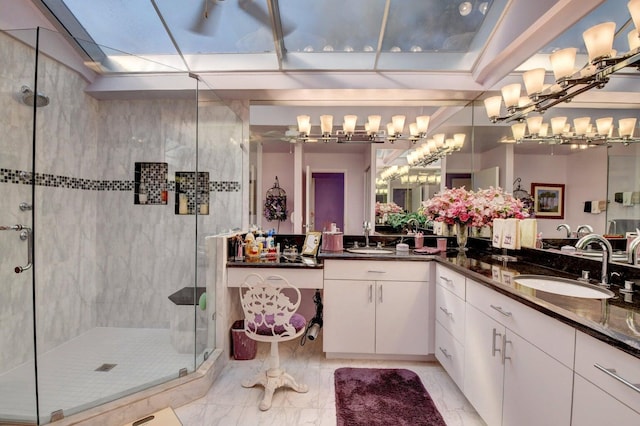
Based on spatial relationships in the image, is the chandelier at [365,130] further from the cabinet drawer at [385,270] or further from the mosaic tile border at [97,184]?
the cabinet drawer at [385,270]

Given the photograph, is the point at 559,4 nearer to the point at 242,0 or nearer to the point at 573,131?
the point at 573,131

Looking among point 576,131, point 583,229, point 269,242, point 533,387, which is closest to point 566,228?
point 583,229

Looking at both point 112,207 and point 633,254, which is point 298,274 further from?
point 112,207

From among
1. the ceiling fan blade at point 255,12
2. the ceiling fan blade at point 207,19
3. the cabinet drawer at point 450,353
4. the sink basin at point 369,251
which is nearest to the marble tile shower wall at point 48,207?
the ceiling fan blade at point 207,19

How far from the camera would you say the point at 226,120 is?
288cm

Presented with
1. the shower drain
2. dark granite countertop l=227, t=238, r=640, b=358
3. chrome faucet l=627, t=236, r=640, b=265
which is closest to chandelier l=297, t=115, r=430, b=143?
dark granite countertop l=227, t=238, r=640, b=358

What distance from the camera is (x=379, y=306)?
7.80ft

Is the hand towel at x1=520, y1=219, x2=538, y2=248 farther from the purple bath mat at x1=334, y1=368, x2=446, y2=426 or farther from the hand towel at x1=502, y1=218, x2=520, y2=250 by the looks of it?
the purple bath mat at x1=334, y1=368, x2=446, y2=426

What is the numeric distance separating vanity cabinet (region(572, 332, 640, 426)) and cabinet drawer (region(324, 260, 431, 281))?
1.35m

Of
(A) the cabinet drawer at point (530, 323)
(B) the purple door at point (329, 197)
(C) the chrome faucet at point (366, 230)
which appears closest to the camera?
(A) the cabinet drawer at point (530, 323)

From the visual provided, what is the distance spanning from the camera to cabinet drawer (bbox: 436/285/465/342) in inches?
75.3

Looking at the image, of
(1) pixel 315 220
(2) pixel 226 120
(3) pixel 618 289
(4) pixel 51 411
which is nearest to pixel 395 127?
(1) pixel 315 220

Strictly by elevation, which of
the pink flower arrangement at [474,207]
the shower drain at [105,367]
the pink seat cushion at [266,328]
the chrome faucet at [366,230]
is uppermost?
the pink flower arrangement at [474,207]

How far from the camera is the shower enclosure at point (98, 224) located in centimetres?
204
